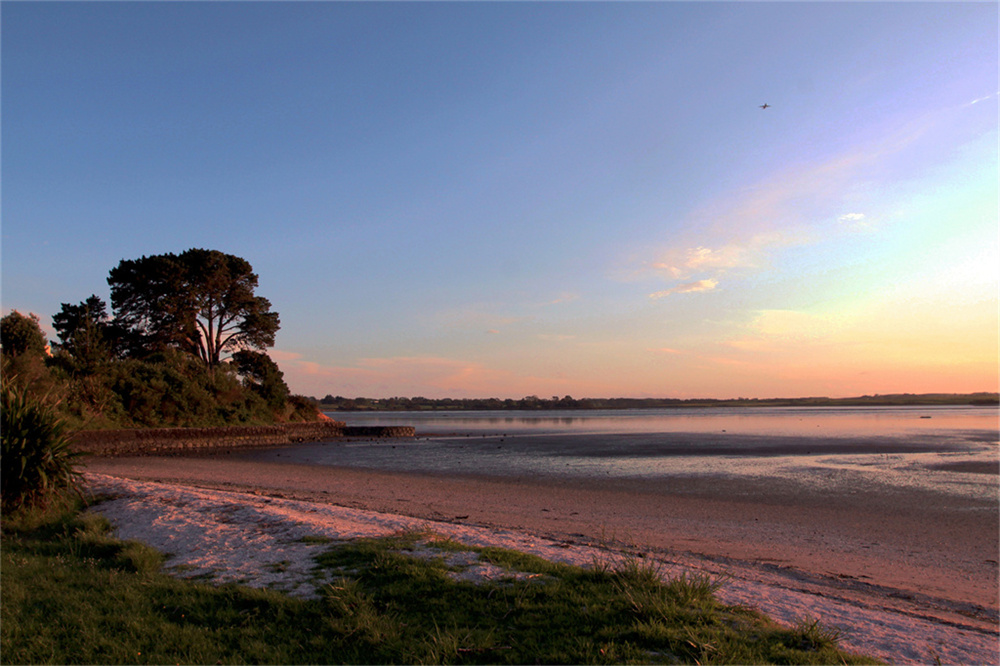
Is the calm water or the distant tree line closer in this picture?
the calm water

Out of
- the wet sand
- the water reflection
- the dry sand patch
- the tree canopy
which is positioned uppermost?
the tree canopy

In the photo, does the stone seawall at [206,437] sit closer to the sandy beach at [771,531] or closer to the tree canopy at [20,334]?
the tree canopy at [20,334]

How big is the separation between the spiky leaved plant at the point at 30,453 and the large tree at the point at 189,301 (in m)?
32.9

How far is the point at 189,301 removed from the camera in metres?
41.5

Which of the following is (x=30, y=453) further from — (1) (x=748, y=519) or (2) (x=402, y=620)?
(1) (x=748, y=519)

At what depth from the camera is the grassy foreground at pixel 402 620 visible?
15.2 ft

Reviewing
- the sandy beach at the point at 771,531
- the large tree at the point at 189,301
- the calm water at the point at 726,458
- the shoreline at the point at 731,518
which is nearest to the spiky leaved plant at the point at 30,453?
the sandy beach at the point at 771,531

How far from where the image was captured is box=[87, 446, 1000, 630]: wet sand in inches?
326

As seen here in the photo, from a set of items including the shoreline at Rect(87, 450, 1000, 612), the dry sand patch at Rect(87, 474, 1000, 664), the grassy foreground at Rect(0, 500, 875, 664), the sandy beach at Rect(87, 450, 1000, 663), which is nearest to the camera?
the grassy foreground at Rect(0, 500, 875, 664)

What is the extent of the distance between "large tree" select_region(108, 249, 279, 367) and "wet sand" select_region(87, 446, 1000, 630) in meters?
21.8

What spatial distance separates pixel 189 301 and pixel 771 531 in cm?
4070

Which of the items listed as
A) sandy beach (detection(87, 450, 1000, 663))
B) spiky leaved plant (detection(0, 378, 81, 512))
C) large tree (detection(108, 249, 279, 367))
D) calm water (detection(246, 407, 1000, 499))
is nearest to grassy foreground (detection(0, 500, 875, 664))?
sandy beach (detection(87, 450, 1000, 663))

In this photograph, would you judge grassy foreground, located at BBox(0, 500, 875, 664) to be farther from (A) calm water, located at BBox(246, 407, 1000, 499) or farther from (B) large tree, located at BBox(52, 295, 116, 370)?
(B) large tree, located at BBox(52, 295, 116, 370)

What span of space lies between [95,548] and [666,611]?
7.63 m
